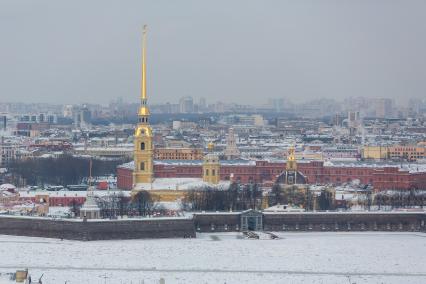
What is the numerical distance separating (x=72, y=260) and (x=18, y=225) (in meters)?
6.28

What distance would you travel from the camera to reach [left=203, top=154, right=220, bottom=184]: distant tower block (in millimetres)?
54594

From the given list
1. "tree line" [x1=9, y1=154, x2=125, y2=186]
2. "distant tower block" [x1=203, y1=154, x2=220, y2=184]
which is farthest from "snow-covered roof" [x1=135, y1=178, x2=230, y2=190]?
A: "tree line" [x1=9, y1=154, x2=125, y2=186]

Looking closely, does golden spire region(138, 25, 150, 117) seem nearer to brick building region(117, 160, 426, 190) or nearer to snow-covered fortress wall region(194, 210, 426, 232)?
brick building region(117, 160, 426, 190)

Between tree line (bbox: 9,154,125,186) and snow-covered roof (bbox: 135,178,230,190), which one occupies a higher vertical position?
snow-covered roof (bbox: 135,178,230,190)

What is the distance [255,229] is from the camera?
41.8 m

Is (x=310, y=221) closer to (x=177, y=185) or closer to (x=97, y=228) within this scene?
(x=97, y=228)

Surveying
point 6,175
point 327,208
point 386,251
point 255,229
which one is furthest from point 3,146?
point 386,251

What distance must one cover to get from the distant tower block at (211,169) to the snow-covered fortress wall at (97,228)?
46.6 feet

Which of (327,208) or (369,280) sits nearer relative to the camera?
(369,280)

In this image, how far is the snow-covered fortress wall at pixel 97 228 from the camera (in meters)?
39.1

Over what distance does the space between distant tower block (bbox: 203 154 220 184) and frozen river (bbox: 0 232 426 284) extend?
13.8 m

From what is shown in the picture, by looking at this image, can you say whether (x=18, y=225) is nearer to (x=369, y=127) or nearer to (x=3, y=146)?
(x=3, y=146)

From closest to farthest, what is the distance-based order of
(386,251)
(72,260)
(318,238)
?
1. (72,260)
2. (386,251)
3. (318,238)

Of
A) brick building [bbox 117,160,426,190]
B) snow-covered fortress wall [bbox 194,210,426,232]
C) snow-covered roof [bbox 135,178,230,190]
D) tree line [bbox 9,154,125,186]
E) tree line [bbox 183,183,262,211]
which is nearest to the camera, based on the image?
snow-covered fortress wall [bbox 194,210,426,232]
